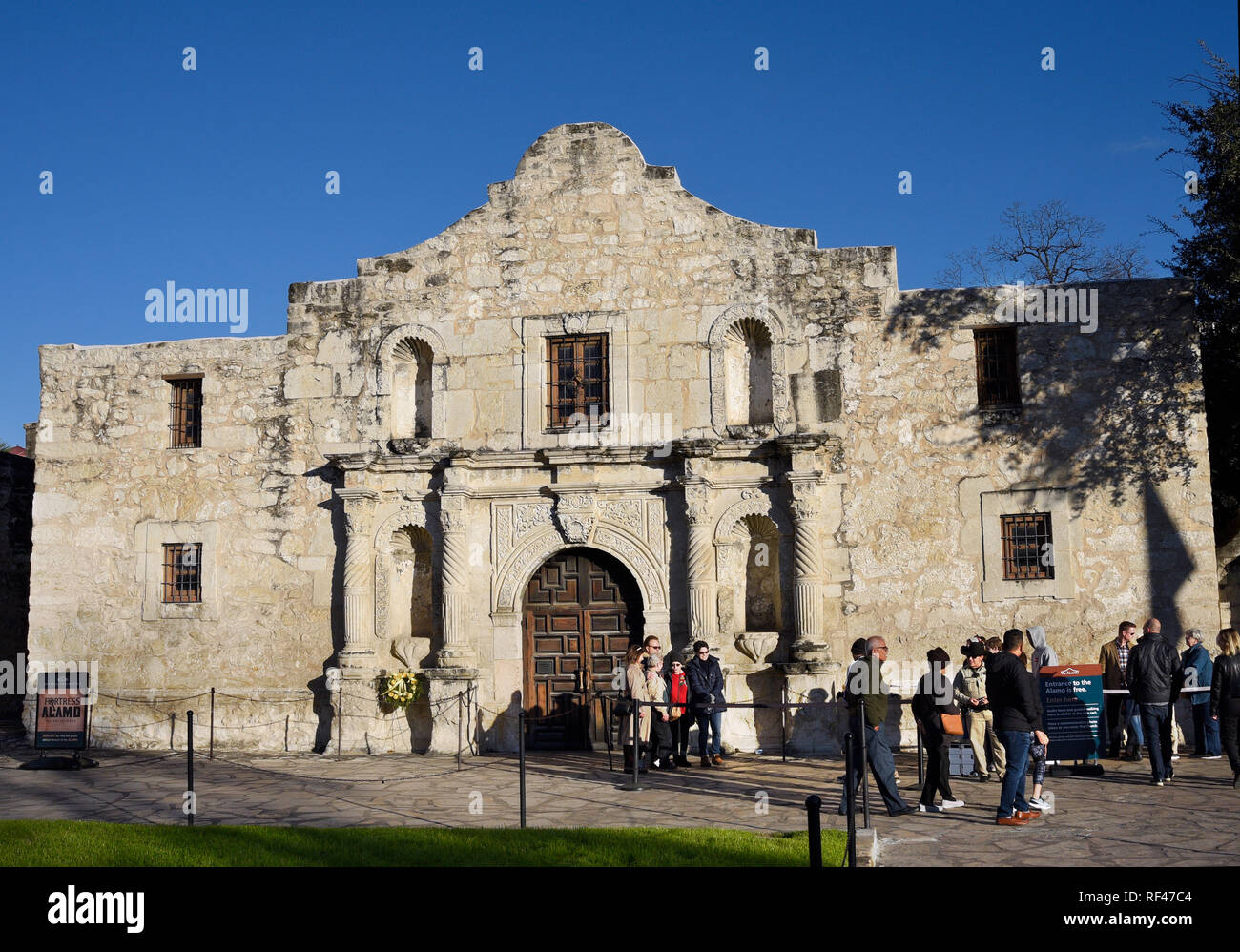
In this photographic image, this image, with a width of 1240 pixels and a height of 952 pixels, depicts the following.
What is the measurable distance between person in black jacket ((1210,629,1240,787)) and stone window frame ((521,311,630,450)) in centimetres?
777

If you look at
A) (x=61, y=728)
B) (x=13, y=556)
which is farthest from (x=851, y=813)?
(x=13, y=556)

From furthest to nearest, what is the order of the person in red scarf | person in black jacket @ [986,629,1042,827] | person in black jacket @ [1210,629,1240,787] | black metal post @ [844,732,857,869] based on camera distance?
1. the person in red scarf
2. person in black jacket @ [1210,629,1240,787]
3. person in black jacket @ [986,629,1042,827]
4. black metal post @ [844,732,857,869]

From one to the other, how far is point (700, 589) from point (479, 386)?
415cm

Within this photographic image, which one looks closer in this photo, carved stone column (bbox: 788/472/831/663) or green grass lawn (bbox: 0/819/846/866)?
green grass lawn (bbox: 0/819/846/866)

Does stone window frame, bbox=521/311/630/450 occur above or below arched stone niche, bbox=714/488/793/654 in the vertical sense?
above

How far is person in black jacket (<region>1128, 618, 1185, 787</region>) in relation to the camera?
473 inches

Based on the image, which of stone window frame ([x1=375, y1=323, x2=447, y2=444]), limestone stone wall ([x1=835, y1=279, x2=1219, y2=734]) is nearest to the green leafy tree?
limestone stone wall ([x1=835, y1=279, x2=1219, y2=734])

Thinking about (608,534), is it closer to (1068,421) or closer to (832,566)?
(832,566)

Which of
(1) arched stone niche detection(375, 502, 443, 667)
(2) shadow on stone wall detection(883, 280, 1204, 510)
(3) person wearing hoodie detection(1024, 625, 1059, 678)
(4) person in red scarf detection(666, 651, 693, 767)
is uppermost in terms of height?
(2) shadow on stone wall detection(883, 280, 1204, 510)

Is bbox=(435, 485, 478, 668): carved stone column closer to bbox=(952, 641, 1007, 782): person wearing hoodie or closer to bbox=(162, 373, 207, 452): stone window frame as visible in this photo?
bbox=(162, 373, 207, 452): stone window frame

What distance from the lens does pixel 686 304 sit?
53.7ft

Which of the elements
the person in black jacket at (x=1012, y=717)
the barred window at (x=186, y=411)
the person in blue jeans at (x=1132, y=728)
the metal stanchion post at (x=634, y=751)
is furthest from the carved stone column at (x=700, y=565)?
the barred window at (x=186, y=411)
